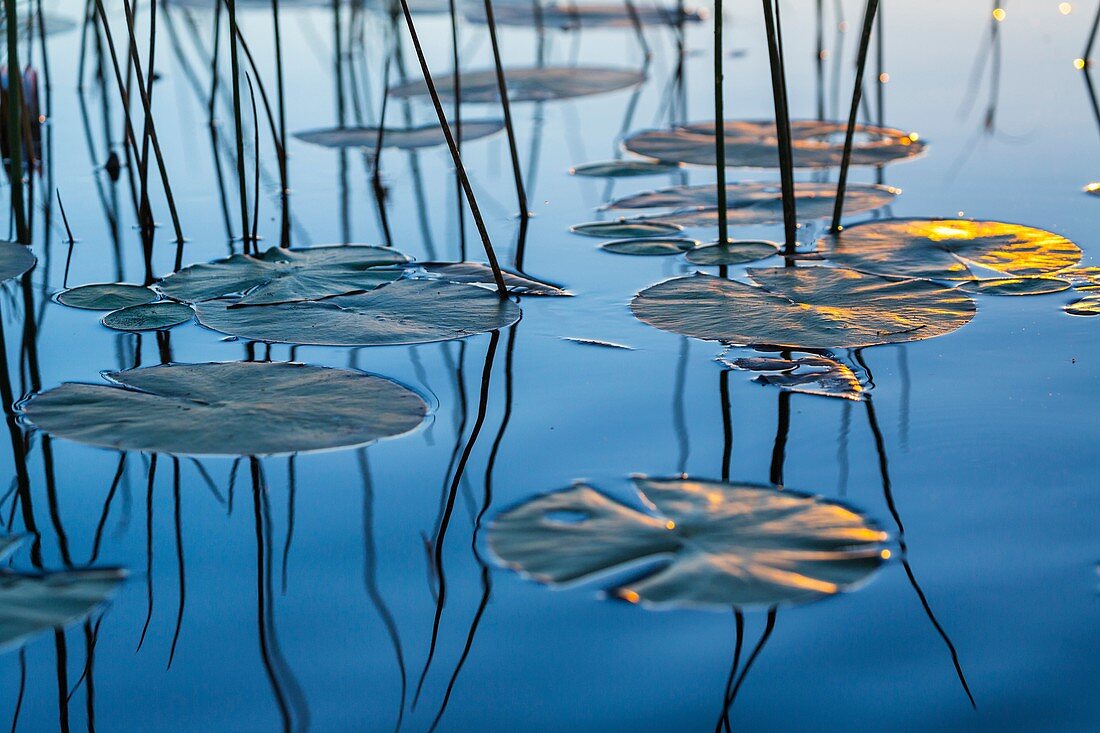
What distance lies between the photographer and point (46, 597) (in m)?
1.27

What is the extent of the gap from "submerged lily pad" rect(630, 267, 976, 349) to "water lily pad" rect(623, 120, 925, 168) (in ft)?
3.00

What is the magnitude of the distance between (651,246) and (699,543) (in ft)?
4.18

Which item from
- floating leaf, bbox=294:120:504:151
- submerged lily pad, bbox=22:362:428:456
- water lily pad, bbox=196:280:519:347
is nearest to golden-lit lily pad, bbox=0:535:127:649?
submerged lily pad, bbox=22:362:428:456

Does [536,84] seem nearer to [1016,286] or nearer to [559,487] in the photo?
[1016,286]

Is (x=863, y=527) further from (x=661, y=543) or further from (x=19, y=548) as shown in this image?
(x=19, y=548)

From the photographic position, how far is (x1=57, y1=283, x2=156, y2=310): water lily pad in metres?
2.23

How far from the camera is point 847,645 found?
1.20 m

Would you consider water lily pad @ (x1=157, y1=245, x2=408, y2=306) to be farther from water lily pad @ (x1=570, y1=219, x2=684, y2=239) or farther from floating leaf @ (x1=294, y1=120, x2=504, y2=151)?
floating leaf @ (x1=294, y1=120, x2=504, y2=151)

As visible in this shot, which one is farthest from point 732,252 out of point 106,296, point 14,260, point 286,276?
point 14,260

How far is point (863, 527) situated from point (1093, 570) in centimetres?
24

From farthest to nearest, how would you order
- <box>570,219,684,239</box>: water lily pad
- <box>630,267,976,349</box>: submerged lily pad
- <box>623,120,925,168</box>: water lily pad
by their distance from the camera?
<box>623,120,925,168</box>: water lily pad
<box>570,219,684,239</box>: water lily pad
<box>630,267,976,349</box>: submerged lily pad

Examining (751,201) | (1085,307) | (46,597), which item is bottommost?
(46,597)

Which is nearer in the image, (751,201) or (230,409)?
(230,409)

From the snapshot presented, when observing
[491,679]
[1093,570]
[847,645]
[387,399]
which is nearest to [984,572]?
[1093,570]
